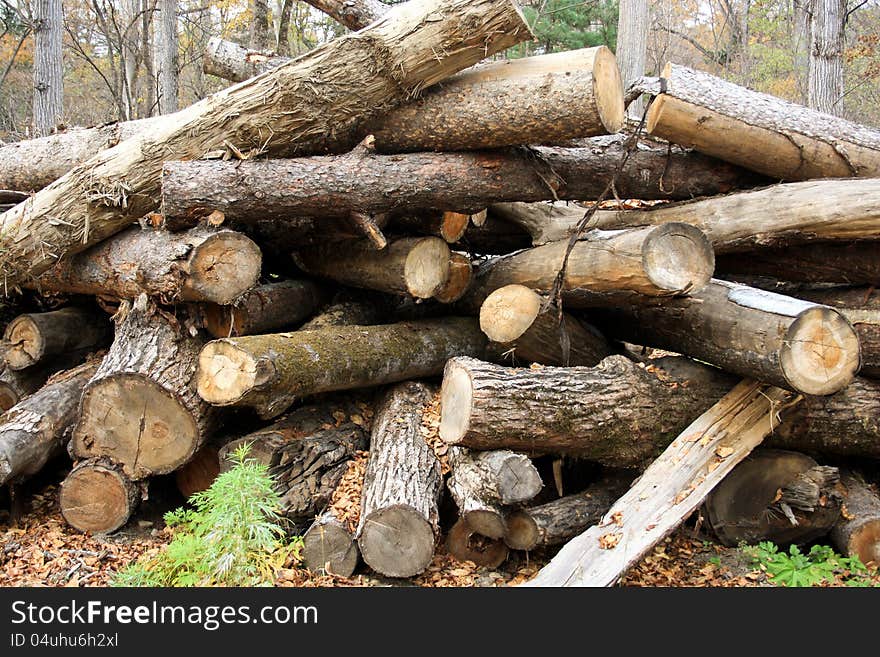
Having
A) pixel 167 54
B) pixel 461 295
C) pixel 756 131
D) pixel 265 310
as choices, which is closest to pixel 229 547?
pixel 265 310

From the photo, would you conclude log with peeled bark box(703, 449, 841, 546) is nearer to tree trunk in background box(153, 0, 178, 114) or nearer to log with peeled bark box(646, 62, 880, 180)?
log with peeled bark box(646, 62, 880, 180)

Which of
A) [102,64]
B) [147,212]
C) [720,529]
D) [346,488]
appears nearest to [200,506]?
[346,488]

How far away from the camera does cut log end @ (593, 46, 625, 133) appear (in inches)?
187

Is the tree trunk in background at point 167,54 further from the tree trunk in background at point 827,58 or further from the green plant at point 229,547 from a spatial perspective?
the green plant at point 229,547

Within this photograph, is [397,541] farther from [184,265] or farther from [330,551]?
[184,265]

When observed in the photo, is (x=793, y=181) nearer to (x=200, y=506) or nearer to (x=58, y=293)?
(x=200, y=506)

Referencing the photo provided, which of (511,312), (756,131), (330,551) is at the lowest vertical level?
(330,551)

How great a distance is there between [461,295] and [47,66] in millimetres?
9187

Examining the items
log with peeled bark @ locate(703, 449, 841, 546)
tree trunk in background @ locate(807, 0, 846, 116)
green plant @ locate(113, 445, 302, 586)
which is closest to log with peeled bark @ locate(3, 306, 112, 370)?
green plant @ locate(113, 445, 302, 586)

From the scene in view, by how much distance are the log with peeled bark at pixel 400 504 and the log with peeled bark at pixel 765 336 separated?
1.85m

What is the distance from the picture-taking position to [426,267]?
545 cm

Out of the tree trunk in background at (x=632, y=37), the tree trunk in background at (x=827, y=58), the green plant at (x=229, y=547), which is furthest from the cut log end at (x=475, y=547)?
the tree trunk in background at (x=632, y=37)

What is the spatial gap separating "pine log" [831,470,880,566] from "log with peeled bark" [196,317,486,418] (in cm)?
272

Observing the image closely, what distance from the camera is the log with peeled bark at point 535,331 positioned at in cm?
496
